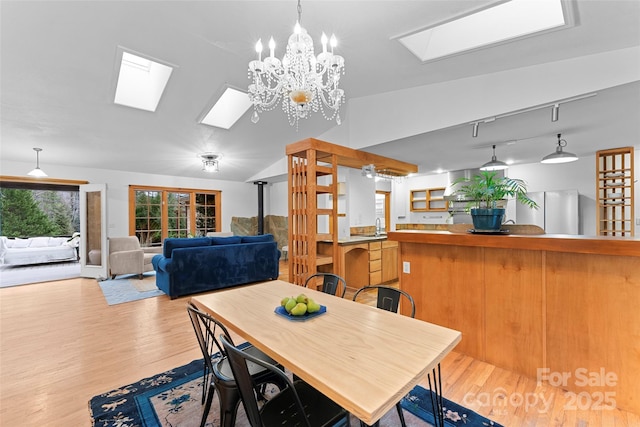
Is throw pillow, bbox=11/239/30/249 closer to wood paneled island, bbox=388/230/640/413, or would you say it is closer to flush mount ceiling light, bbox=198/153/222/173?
flush mount ceiling light, bbox=198/153/222/173

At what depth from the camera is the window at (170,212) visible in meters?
7.02

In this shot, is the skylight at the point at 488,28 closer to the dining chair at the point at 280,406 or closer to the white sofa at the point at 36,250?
the dining chair at the point at 280,406

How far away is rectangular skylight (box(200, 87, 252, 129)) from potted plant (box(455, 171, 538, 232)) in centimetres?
404

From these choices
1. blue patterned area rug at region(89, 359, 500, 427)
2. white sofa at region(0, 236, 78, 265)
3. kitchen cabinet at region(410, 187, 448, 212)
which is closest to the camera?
blue patterned area rug at region(89, 359, 500, 427)

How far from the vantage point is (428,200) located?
7703 mm

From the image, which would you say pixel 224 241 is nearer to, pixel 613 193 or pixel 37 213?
pixel 613 193

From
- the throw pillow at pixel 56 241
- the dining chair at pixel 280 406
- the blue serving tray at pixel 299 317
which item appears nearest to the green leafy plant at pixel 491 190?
the blue serving tray at pixel 299 317

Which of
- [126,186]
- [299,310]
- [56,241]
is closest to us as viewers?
[299,310]

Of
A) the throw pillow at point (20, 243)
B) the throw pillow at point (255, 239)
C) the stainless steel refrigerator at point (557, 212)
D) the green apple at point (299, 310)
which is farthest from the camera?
the throw pillow at point (20, 243)

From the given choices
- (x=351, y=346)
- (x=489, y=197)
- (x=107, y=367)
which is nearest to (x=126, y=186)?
(x=107, y=367)

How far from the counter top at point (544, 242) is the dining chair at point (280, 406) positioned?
1.70 m

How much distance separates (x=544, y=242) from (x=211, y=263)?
170 inches

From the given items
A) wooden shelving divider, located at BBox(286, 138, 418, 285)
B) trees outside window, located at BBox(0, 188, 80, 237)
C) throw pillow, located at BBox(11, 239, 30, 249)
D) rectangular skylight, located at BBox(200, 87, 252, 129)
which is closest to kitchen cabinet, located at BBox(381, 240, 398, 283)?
wooden shelving divider, located at BBox(286, 138, 418, 285)

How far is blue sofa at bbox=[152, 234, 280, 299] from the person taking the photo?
4270 mm
